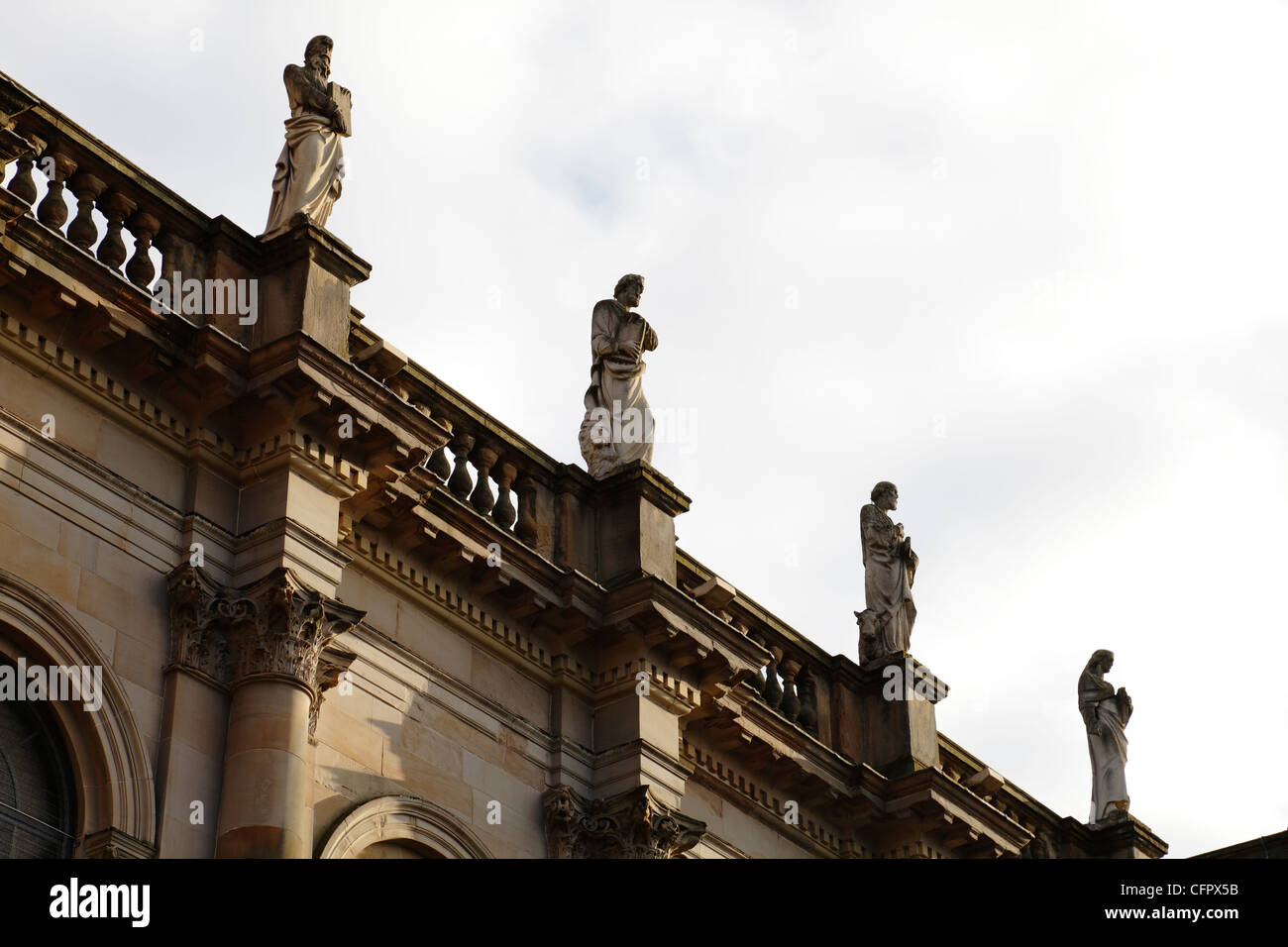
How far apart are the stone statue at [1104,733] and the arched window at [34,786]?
15.8 m

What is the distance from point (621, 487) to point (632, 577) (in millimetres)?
1203

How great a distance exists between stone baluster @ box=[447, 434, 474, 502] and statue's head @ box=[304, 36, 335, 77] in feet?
11.4

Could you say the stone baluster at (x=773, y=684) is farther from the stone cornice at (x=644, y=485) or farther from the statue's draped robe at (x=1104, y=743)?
the statue's draped robe at (x=1104, y=743)

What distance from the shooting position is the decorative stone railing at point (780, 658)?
26.5 metres

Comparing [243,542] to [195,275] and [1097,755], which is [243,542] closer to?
[195,275]

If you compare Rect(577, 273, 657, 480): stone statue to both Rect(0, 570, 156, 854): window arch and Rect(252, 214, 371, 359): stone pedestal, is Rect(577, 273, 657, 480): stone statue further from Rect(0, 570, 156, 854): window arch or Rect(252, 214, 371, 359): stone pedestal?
Rect(0, 570, 156, 854): window arch

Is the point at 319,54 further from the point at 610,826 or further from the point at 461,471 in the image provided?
the point at 610,826

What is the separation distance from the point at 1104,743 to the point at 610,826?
1055 centimetres

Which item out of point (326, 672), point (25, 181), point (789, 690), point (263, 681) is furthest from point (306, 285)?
point (789, 690)

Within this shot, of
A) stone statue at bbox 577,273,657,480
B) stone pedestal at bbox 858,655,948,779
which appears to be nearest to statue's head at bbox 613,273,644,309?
stone statue at bbox 577,273,657,480

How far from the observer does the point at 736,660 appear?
Result: 25.1 metres

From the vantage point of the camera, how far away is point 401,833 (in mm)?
22047
